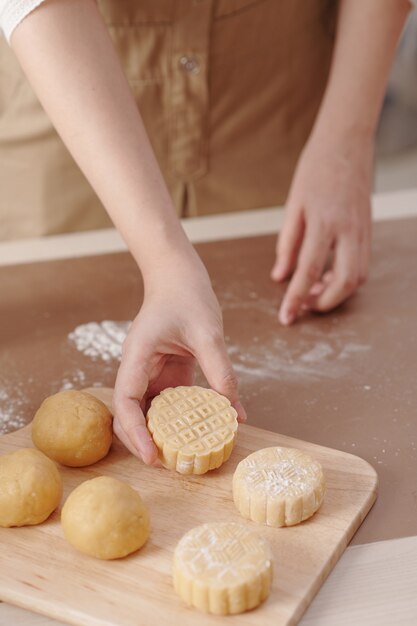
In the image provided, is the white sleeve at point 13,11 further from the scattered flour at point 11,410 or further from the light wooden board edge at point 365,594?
the light wooden board edge at point 365,594

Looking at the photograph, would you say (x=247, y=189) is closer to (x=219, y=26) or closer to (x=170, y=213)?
(x=219, y=26)

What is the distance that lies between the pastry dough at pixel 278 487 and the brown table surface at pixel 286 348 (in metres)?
0.10

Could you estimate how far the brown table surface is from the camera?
1.45 metres

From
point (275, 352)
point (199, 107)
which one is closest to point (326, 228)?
point (275, 352)

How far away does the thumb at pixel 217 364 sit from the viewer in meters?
1.40

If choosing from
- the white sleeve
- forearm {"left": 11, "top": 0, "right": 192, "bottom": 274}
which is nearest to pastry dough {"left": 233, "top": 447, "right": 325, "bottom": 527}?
forearm {"left": 11, "top": 0, "right": 192, "bottom": 274}

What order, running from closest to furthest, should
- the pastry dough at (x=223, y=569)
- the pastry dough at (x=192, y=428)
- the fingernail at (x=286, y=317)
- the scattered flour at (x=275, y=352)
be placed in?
1. the pastry dough at (x=223, y=569)
2. the pastry dough at (x=192, y=428)
3. the scattered flour at (x=275, y=352)
4. the fingernail at (x=286, y=317)

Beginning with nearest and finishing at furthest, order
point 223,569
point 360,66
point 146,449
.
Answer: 1. point 223,569
2. point 146,449
3. point 360,66

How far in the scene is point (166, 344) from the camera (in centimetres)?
142

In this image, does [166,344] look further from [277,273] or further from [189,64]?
[189,64]

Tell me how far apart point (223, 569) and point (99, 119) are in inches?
31.4

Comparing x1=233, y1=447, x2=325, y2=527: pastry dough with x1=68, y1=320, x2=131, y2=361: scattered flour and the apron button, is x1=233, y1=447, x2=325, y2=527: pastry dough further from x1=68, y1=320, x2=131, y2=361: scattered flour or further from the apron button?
the apron button

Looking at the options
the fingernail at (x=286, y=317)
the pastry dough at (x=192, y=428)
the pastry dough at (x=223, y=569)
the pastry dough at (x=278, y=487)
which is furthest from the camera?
the fingernail at (x=286, y=317)

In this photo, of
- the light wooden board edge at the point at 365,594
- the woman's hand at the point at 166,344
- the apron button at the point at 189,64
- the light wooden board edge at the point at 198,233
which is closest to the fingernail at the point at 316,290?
the light wooden board edge at the point at 198,233
